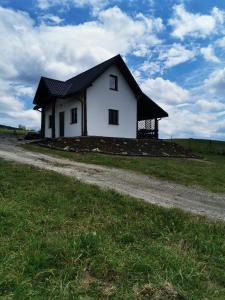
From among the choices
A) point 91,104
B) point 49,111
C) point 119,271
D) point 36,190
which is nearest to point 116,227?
point 119,271

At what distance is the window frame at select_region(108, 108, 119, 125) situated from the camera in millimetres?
23953

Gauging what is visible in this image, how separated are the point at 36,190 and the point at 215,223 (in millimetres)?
3803

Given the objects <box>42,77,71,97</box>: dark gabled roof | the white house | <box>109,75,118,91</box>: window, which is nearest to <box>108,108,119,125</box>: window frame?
the white house

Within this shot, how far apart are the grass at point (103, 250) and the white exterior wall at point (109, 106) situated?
16.4 metres

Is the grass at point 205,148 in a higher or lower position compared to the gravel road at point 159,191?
higher

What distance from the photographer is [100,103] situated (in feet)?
76.6

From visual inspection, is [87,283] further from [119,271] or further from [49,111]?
[49,111]

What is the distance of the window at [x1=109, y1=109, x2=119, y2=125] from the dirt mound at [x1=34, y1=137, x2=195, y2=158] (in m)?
2.97

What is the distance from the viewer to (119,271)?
3.82 metres

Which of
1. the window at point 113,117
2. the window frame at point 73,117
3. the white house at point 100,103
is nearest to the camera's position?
the white house at point 100,103

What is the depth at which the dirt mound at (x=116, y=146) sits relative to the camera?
733 inches

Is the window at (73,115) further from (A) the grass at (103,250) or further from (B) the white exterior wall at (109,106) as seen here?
(A) the grass at (103,250)

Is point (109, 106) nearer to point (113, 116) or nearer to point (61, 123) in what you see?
point (113, 116)

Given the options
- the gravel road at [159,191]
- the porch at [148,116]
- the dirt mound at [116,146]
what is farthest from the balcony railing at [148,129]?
the gravel road at [159,191]
